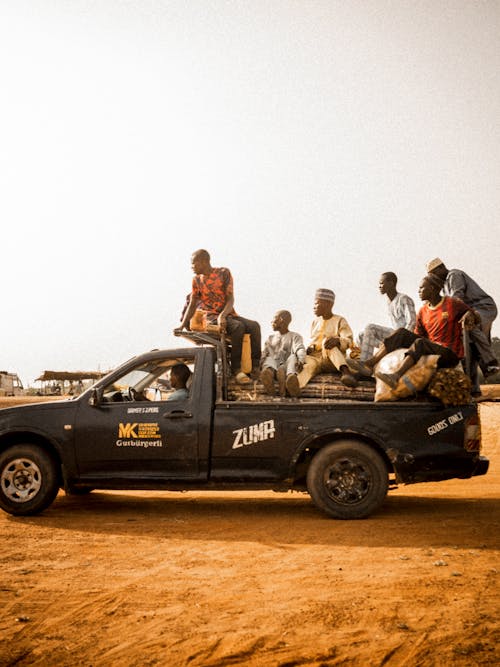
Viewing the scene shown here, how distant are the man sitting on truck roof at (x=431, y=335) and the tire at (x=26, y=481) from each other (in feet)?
12.3

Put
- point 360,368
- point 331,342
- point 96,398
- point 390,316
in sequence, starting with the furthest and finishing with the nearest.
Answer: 1. point 390,316
2. point 331,342
3. point 360,368
4. point 96,398

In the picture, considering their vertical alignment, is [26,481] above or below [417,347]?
below

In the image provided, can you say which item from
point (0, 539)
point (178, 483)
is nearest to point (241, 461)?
point (178, 483)

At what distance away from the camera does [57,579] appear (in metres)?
4.88

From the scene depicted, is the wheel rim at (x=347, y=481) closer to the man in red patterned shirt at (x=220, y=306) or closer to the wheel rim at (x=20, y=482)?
the man in red patterned shirt at (x=220, y=306)

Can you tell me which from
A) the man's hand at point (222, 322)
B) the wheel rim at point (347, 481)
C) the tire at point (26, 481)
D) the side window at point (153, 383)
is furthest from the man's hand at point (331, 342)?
the tire at point (26, 481)

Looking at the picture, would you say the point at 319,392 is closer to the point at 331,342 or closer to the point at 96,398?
the point at 331,342

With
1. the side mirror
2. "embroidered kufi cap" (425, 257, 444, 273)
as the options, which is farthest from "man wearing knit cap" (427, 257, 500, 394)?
the side mirror

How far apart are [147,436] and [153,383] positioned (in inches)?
34.7

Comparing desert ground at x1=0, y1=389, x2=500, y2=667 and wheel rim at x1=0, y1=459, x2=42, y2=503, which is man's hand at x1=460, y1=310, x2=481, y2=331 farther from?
wheel rim at x1=0, y1=459, x2=42, y2=503

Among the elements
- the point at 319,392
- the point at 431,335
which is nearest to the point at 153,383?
the point at 319,392

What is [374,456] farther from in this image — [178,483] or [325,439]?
[178,483]

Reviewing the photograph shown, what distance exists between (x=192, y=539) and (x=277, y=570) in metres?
1.41

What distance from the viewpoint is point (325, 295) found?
328 inches
